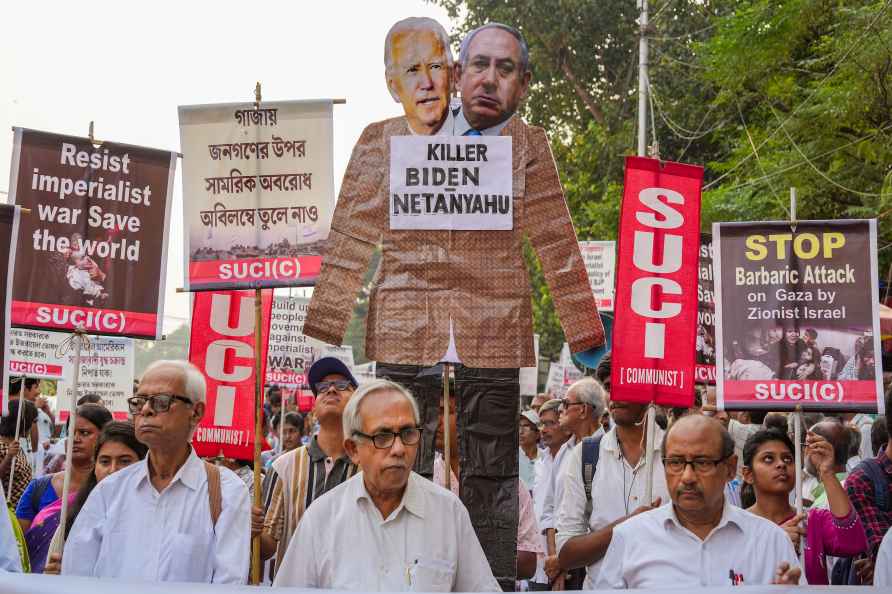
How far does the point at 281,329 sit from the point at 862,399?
26.0ft

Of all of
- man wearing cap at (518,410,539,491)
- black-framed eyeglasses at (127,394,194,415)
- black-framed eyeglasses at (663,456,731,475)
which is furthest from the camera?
man wearing cap at (518,410,539,491)

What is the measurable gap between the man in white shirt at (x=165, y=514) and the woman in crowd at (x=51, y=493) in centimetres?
135

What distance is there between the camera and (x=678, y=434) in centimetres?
507

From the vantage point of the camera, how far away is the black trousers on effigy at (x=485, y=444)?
6.56 metres

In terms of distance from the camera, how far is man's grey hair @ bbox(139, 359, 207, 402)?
527cm

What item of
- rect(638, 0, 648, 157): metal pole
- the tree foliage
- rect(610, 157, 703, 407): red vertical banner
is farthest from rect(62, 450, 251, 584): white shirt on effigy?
rect(638, 0, 648, 157): metal pole

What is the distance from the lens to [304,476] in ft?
21.0

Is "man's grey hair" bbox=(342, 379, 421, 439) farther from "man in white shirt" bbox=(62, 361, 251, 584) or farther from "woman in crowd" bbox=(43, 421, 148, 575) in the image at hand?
"woman in crowd" bbox=(43, 421, 148, 575)

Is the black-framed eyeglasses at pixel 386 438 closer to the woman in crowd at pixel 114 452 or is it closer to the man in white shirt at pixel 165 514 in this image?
the man in white shirt at pixel 165 514

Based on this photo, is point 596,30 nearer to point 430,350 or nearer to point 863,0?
point 863,0

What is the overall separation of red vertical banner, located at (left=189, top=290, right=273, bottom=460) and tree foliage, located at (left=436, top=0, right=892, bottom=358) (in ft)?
23.9

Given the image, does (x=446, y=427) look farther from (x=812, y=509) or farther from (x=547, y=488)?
(x=547, y=488)

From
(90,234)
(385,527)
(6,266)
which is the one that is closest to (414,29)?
(90,234)

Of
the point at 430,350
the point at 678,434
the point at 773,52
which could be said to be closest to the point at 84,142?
the point at 430,350
